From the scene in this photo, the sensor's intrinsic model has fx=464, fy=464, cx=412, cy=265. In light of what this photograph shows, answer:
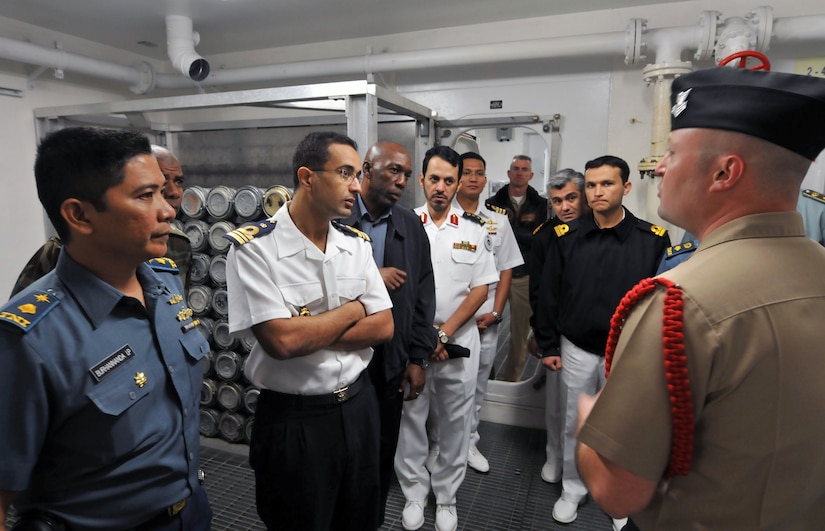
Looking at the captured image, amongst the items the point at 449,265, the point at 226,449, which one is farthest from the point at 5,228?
the point at 449,265

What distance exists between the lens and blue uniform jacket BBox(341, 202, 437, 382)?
215 cm

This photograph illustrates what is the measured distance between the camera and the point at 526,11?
404cm

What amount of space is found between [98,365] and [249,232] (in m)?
0.63

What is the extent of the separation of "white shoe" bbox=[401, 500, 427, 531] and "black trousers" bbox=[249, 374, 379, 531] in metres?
0.87

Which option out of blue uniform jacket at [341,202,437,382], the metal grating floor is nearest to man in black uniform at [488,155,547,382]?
the metal grating floor

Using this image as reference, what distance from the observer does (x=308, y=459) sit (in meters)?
1.54

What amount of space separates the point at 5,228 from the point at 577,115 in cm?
537

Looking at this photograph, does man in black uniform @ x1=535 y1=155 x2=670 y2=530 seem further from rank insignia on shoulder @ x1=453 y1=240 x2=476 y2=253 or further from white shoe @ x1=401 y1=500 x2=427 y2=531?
white shoe @ x1=401 y1=500 x2=427 y2=531

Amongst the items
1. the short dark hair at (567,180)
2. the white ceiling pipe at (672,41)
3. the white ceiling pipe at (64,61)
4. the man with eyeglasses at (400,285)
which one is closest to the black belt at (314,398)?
the man with eyeglasses at (400,285)

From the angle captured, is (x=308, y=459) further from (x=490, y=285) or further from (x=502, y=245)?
(x=502, y=245)

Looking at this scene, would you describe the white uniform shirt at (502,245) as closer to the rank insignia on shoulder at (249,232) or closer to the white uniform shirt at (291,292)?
the white uniform shirt at (291,292)

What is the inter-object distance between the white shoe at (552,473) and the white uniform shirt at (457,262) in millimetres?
1026

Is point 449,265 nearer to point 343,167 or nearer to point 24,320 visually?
point 343,167

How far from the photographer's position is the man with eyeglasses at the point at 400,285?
2158mm
